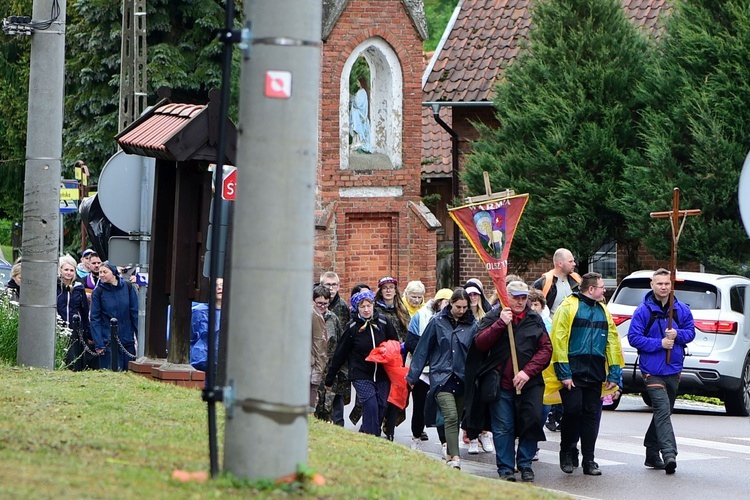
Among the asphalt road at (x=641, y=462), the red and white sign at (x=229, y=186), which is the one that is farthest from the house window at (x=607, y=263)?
the red and white sign at (x=229, y=186)

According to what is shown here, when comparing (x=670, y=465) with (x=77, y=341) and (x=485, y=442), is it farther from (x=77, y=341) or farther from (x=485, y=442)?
(x=77, y=341)

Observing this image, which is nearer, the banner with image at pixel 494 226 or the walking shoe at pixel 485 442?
the banner with image at pixel 494 226

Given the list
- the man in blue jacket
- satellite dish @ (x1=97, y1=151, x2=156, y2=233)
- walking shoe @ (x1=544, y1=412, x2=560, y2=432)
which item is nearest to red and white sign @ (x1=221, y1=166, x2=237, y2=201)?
satellite dish @ (x1=97, y1=151, x2=156, y2=233)

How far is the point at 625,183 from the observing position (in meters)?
23.7

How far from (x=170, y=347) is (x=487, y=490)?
592cm

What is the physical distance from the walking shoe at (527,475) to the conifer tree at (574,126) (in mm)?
12949

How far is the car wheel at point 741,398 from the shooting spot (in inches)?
695

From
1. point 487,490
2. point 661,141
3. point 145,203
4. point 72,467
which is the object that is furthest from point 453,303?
point 661,141

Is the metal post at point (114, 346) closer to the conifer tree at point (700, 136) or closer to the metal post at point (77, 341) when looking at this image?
the metal post at point (77, 341)

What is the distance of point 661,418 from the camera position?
484 inches

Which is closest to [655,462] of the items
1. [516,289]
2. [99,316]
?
[516,289]

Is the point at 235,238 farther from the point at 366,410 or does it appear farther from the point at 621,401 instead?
the point at 621,401

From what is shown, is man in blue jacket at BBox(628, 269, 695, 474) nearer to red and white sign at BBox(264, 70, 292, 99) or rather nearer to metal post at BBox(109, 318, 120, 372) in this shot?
metal post at BBox(109, 318, 120, 372)

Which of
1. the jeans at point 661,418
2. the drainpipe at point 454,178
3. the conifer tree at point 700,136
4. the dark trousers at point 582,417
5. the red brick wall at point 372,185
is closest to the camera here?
the jeans at point 661,418
